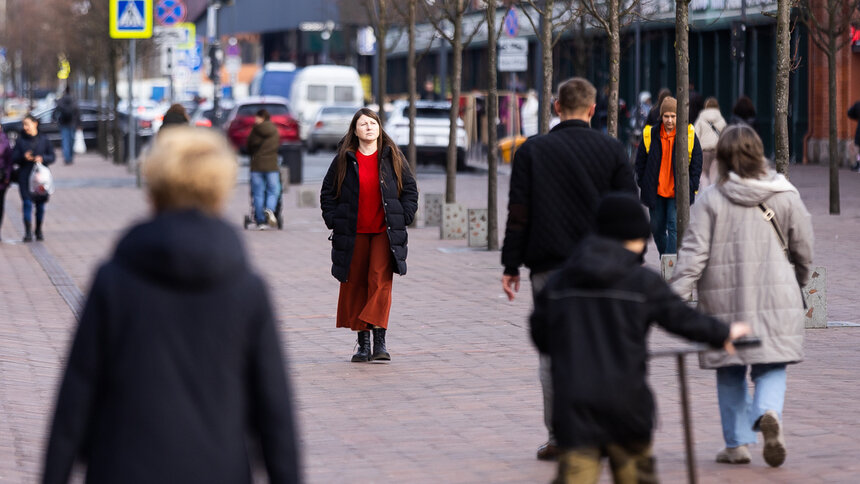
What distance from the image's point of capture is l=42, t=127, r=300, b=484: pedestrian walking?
11.3 ft

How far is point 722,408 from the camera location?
677 cm

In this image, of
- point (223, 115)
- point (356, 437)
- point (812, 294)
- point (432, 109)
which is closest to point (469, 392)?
point (356, 437)

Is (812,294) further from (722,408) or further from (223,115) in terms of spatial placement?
(223,115)

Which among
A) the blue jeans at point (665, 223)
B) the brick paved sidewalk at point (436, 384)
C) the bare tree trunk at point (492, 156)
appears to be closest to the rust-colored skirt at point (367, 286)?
the brick paved sidewalk at point (436, 384)

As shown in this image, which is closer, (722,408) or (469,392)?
(722,408)

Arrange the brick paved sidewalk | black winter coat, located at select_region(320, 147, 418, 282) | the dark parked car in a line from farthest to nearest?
the dark parked car, black winter coat, located at select_region(320, 147, 418, 282), the brick paved sidewalk

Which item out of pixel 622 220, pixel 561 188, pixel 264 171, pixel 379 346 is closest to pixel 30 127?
pixel 264 171

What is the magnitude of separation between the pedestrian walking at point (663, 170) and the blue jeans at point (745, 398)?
7720mm

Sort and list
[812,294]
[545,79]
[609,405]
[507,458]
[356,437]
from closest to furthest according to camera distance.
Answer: [609,405], [507,458], [356,437], [812,294], [545,79]

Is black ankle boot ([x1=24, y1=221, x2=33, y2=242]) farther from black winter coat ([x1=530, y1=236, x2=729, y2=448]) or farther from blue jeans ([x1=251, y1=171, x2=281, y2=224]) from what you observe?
black winter coat ([x1=530, y1=236, x2=729, y2=448])

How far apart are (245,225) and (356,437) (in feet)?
46.0

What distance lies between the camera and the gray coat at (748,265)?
21.4 ft

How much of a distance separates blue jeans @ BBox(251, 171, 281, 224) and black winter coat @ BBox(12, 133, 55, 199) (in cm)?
255

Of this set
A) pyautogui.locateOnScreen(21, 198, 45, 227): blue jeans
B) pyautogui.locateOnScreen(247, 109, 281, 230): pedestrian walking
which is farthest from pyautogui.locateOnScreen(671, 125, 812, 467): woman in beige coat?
pyautogui.locateOnScreen(247, 109, 281, 230): pedestrian walking
